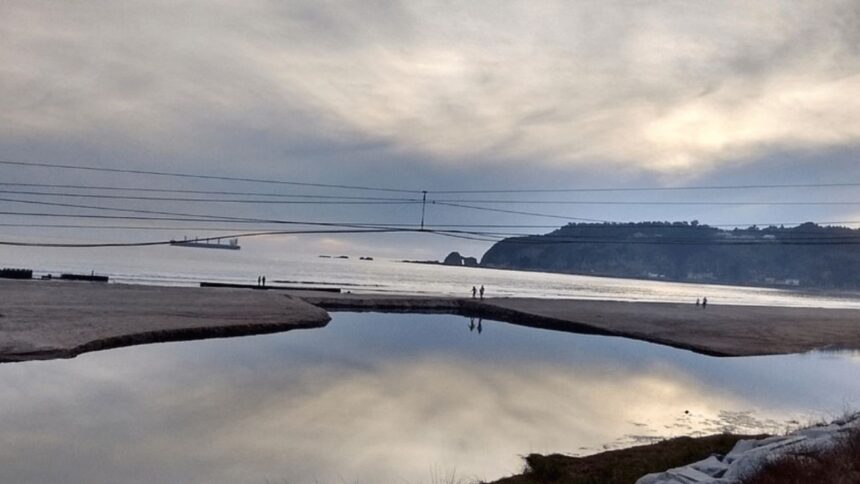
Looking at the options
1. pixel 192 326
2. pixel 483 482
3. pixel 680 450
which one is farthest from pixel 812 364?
pixel 192 326

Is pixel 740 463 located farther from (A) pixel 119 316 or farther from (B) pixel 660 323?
(B) pixel 660 323

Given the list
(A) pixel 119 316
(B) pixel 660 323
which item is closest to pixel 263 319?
(A) pixel 119 316

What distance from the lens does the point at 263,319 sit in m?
33.1

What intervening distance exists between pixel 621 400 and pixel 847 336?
98.1 ft

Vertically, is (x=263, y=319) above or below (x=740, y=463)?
below

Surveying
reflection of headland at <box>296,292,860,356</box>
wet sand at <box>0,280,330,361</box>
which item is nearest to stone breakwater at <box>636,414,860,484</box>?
wet sand at <box>0,280,330,361</box>

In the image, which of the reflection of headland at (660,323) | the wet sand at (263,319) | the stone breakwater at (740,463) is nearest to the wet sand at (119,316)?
the wet sand at (263,319)

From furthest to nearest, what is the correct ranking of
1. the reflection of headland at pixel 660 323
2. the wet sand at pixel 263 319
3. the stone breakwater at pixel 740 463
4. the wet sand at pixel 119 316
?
the reflection of headland at pixel 660 323 < the wet sand at pixel 263 319 < the wet sand at pixel 119 316 < the stone breakwater at pixel 740 463

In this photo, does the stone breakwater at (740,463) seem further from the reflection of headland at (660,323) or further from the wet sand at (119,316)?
the reflection of headland at (660,323)

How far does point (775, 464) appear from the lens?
314 inches

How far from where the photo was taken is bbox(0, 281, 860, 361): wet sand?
80.8ft

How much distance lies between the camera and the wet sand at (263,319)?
24641mm

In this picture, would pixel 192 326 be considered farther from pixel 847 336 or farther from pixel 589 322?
pixel 847 336

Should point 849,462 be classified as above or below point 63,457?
above
